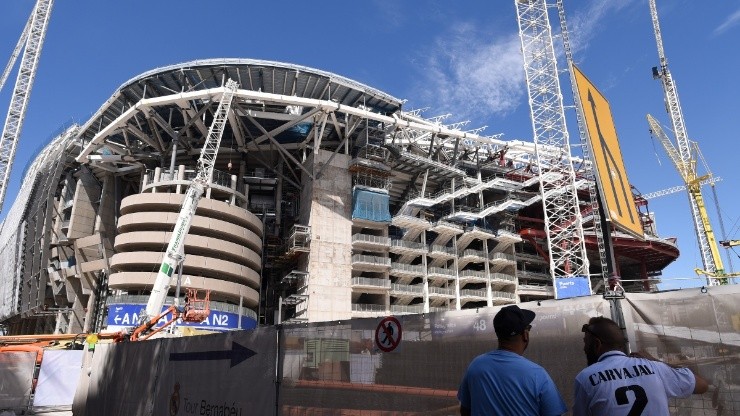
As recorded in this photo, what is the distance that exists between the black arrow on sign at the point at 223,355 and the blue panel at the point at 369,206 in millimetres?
48844

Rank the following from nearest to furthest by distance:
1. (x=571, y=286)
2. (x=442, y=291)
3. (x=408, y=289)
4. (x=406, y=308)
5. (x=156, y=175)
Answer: (x=571, y=286) → (x=156, y=175) → (x=406, y=308) → (x=408, y=289) → (x=442, y=291)

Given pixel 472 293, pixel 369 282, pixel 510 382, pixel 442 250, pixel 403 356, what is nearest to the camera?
pixel 510 382

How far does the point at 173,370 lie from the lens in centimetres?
1027

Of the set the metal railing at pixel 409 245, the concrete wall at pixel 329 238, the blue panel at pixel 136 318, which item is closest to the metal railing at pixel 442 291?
the metal railing at pixel 409 245

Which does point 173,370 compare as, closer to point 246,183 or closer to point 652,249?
point 246,183

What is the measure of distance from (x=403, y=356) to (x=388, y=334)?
0.37 metres

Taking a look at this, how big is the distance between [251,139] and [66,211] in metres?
32.0

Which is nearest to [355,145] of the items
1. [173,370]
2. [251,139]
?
[251,139]

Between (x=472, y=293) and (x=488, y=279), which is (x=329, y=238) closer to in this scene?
(x=472, y=293)

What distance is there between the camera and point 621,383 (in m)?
3.43

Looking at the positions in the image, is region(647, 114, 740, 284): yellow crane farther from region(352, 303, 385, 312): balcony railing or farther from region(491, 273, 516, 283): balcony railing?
region(352, 303, 385, 312): balcony railing

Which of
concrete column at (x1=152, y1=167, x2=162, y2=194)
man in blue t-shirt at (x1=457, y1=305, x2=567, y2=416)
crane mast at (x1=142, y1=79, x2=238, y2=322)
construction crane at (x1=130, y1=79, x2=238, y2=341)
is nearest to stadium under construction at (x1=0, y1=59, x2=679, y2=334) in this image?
concrete column at (x1=152, y1=167, x2=162, y2=194)

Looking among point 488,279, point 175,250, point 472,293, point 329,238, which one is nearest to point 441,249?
point 472,293

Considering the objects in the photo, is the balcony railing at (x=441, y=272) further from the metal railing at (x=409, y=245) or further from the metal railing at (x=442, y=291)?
the metal railing at (x=409, y=245)
